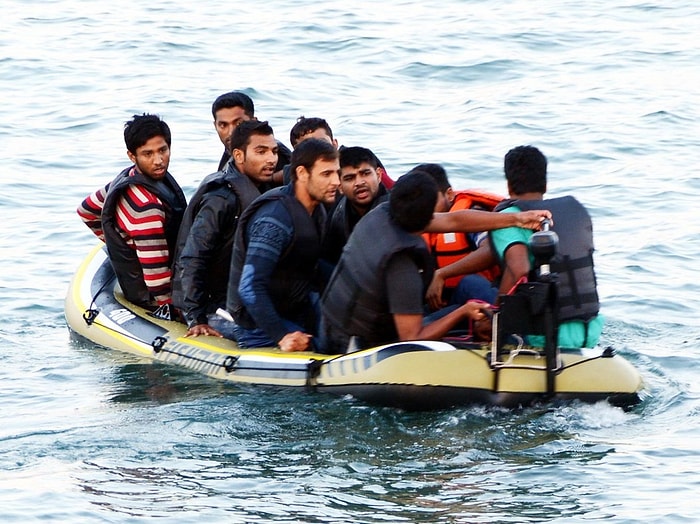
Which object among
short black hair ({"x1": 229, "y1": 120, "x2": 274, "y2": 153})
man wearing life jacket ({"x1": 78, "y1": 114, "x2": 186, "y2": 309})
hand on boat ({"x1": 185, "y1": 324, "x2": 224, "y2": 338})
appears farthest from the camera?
man wearing life jacket ({"x1": 78, "y1": 114, "x2": 186, "y2": 309})

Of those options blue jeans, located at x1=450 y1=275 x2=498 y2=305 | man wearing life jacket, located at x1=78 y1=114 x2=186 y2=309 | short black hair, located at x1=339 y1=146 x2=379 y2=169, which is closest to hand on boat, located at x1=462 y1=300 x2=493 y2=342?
blue jeans, located at x1=450 y1=275 x2=498 y2=305

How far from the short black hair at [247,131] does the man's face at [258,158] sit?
2 centimetres

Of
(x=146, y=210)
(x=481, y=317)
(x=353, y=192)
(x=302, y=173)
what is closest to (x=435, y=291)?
(x=481, y=317)

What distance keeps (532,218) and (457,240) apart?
887 mm

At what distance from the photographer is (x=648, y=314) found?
9438 mm

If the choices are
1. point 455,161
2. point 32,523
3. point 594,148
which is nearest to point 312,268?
point 32,523

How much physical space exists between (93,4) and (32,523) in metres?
16.6

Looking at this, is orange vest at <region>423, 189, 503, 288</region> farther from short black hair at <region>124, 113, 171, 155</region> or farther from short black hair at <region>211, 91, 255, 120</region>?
short black hair at <region>124, 113, 171, 155</region>

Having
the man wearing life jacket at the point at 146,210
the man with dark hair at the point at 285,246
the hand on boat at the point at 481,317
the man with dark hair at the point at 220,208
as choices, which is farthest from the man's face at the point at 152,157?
the hand on boat at the point at 481,317

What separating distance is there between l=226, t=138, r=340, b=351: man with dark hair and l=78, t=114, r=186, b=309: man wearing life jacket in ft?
2.73

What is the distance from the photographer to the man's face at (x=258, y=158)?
7895 millimetres

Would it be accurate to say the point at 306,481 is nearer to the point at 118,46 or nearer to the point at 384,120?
the point at 384,120

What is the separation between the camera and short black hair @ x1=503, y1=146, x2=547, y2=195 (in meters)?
6.96

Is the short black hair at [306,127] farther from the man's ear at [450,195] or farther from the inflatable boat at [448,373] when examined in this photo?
the inflatable boat at [448,373]
